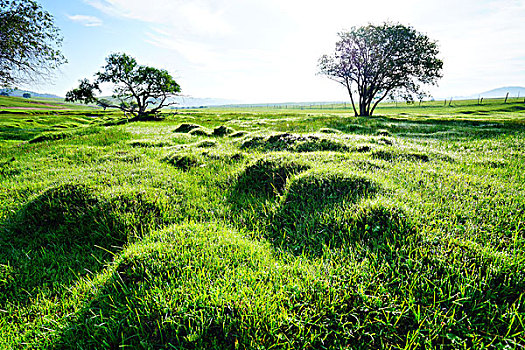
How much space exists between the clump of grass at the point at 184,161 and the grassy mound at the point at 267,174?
225cm

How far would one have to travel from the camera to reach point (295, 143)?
9.20m

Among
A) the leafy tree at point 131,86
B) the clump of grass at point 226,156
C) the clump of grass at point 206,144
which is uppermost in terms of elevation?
the leafy tree at point 131,86

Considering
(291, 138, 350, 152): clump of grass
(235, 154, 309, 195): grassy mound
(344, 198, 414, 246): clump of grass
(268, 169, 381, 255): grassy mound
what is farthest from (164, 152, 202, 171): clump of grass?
(344, 198, 414, 246): clump of grass

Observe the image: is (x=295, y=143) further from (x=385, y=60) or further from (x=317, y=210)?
(x=385, y=60)

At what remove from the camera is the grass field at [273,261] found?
2.02m

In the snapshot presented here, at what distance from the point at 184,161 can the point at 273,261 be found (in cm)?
594

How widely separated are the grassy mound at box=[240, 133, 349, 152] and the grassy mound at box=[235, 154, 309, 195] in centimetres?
239

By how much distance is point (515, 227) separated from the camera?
10.6ft

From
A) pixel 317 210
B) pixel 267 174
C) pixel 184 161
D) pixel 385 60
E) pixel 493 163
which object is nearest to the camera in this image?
pixel 317 210

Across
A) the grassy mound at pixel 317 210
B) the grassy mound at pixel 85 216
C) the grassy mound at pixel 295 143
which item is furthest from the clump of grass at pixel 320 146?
the grassy mound at pixel 85 216

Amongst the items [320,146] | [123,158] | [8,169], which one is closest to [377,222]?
[320,146]

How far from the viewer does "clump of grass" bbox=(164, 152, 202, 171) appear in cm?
761

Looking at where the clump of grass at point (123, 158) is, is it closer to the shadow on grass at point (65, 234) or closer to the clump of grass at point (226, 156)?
the clump of grass at point (226, 156)

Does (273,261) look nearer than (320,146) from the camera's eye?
Yes
